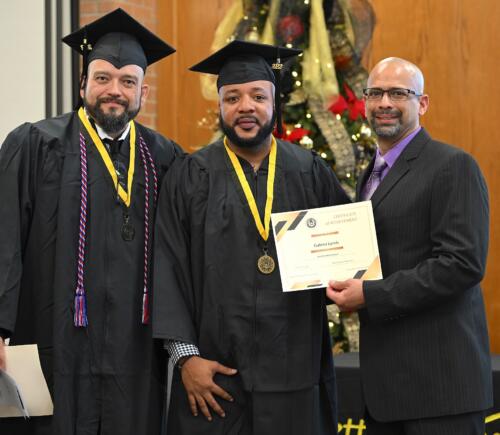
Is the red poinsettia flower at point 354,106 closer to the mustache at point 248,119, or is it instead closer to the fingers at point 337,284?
the mustache at point 248,119

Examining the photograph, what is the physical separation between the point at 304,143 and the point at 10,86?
7.52 ft

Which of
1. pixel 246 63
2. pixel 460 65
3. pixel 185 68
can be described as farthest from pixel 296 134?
pixel 246 63

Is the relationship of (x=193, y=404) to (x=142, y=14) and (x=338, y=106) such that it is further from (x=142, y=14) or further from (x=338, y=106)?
(x=142, y=14)

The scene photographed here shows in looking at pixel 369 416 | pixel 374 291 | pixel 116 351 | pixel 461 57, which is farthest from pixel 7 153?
pixel 461 57

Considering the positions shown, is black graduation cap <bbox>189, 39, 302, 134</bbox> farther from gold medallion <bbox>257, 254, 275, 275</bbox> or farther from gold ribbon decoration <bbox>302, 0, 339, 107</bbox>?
gold ribbon decoration <bbox>302, 0, 339, 107</bbox>

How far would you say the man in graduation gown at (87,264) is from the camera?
11.1ft

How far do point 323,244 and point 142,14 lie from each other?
12.4 feet

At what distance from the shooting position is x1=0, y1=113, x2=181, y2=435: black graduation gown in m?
3.38

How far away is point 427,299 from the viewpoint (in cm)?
306

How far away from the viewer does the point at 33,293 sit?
136 inches

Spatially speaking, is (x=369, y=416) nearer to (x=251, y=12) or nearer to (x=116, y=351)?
(x=116, y=351)

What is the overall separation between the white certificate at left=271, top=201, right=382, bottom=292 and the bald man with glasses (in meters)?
0.07

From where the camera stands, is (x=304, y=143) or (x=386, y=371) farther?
(x=304, y=143)

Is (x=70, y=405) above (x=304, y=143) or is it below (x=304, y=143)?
below
